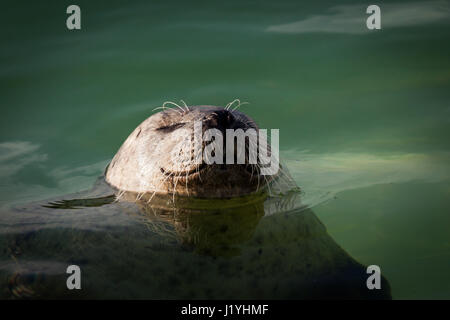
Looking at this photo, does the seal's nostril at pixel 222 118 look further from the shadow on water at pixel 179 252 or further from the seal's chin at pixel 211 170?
the shadow on water at pixel 179 252

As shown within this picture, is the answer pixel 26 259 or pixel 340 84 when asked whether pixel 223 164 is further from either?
pixel 340 84

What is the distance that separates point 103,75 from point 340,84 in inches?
132

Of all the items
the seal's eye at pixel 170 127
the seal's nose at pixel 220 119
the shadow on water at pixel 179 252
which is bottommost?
the shadow on water at pixel 179 252

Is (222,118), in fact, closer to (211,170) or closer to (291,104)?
(211,170)

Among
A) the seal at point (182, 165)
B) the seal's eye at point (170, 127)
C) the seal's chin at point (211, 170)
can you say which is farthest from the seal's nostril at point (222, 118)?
the seal's eye at point (170, 127)

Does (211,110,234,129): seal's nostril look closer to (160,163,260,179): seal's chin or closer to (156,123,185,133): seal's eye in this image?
(160,163,260,179): seal's chin

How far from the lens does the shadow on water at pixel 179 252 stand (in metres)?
2.70

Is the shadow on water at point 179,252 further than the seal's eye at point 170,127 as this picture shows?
No

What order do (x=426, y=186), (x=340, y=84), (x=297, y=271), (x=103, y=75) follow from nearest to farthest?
(x=297, y=271) < (x=426, y=186) < (x=340, y=84) < (x=103, y=75)

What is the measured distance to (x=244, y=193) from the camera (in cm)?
376

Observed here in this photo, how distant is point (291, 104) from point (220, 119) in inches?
124

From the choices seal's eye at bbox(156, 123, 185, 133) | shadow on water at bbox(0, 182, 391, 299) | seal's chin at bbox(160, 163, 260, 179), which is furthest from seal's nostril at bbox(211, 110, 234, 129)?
shadow on water at bbox(0, 182, 391, 299)

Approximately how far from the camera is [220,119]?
341 cm

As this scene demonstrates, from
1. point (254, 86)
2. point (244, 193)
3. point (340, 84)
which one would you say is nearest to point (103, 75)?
point (254, 86)
